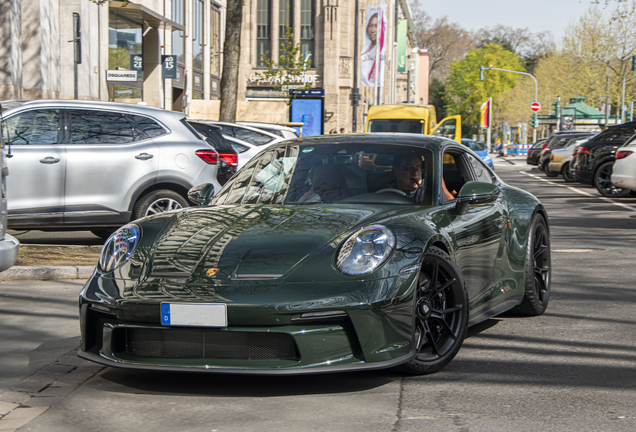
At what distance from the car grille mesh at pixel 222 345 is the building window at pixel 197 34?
120ft

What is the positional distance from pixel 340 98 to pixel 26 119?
1949 inches

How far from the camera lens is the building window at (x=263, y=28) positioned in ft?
199

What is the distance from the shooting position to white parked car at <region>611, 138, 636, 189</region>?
17266 mm

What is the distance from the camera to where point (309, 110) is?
40.5 meters

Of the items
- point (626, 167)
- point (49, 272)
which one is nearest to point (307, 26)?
point (626, 167)

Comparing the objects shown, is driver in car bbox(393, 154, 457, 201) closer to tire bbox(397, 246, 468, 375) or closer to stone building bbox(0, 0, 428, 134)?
tire bbox(397, 246, 468, 375)

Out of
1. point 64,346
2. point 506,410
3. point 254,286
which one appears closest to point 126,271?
point 254,286

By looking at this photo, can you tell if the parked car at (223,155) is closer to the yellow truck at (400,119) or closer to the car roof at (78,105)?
the car roof at (78,105)

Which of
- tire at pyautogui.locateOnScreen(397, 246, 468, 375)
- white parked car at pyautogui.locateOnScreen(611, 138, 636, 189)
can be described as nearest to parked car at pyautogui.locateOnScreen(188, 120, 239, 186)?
tire at pyautogui.locateOnScreen(397, 246, 468, 375)

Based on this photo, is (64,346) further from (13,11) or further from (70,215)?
(13,11)

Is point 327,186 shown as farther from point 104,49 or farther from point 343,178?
point 104,49

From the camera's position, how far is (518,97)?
9175 centimetres

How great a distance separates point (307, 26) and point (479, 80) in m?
40.2

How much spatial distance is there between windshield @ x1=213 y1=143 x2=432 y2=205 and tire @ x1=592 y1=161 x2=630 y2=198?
16803mm
